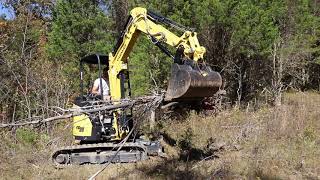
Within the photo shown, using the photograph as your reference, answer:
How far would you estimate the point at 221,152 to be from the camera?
10.9 m

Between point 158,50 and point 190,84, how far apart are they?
25.0 feet

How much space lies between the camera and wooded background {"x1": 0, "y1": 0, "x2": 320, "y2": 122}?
14.8 m

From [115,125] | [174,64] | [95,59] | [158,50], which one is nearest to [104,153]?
[115,125]

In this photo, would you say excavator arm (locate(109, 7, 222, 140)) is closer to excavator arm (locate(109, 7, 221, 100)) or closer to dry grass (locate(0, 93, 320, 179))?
excavator arm (locate(109, 7, 221, 100))

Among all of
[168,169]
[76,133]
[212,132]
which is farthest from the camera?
[212,132]

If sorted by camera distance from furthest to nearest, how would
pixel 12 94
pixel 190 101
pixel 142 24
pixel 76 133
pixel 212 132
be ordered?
pixel 12 94 < pixel 212 132 < pixel 76 133 < pixel 142 24 < pixel 190 101

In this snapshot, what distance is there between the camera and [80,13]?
18.4m

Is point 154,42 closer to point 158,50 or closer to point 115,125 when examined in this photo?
point 115,125

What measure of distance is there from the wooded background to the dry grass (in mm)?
1860

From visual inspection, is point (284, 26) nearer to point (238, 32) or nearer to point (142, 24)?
point (238, 32)

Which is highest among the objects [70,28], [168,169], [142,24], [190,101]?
[70,28]

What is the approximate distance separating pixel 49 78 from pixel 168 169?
762 centimetres

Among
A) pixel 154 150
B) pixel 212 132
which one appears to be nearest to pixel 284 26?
pixel 212 132

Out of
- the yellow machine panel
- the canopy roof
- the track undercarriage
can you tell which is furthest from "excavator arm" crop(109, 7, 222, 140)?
the yellow machine panel
